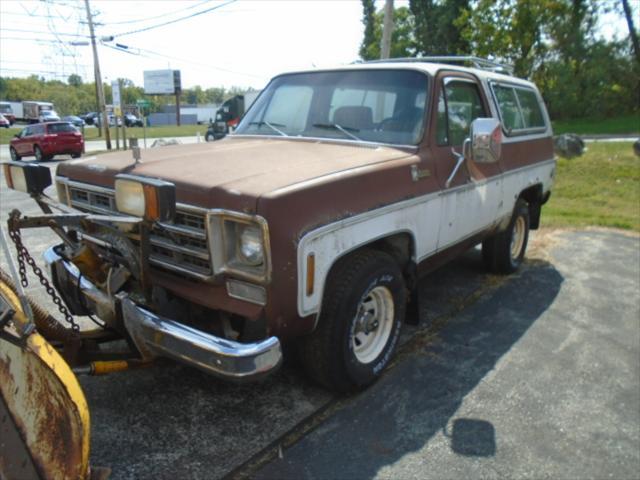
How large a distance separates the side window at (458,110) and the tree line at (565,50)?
28271 millimetres

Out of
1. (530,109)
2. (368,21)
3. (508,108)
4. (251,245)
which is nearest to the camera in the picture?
(251,245)


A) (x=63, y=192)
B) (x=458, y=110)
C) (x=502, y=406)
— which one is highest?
(x=458, y=110)

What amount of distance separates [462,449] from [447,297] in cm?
239

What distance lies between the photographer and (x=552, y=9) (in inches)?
1177

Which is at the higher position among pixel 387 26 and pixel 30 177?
pixel 387 26

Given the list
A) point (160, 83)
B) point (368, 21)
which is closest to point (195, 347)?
point (368, 21)

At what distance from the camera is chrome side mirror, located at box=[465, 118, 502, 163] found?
3750mm

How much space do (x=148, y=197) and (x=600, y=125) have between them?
1250 inches

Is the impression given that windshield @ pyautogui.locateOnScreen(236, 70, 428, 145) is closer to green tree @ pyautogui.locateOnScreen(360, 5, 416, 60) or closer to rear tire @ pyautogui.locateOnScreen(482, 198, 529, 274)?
rear tire @ pyautogui.locateOnScreen(482, 198, 529, 274)

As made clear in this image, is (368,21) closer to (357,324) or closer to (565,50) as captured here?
(565,50)

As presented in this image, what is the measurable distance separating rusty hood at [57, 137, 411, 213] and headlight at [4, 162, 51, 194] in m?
0.32

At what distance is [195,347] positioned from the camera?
251cm

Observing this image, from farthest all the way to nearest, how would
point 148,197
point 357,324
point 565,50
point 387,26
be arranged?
point 565,50 < point 387,26 < point 357,324 < point 148,197

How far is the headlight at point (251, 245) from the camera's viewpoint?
2.62 meters
